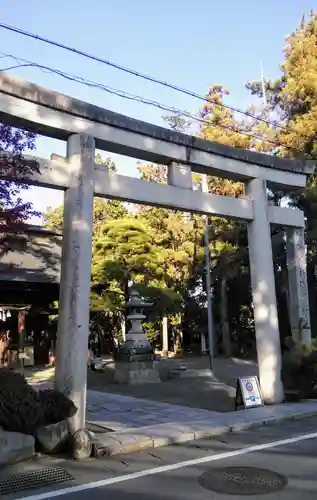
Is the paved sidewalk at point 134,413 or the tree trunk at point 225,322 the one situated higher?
the tree trunk at point 225,322

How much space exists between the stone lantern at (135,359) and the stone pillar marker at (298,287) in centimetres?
591

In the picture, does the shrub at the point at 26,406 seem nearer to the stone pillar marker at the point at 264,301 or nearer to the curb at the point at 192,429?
the curb at the point at 192,429

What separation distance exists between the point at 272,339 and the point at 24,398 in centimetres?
613

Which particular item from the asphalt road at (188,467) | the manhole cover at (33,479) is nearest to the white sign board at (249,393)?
the asphalt road at (188,467)

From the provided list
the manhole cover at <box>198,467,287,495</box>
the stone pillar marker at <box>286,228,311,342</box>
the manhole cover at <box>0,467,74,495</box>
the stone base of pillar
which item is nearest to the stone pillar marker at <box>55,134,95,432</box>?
the manhole cover at <box>0,467,74,495</box>

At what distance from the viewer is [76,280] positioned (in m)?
7.71

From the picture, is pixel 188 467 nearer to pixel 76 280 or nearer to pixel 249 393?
pixel 76 280

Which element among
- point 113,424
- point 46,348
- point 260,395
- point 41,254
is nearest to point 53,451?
point 113,424

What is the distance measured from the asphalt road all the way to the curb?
22 cm

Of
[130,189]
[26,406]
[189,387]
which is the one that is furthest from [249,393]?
[26,406]

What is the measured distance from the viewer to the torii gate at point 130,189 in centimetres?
754

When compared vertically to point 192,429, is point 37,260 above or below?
above

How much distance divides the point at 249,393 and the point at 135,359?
20.9 ft

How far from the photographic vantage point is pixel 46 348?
23.2 m
